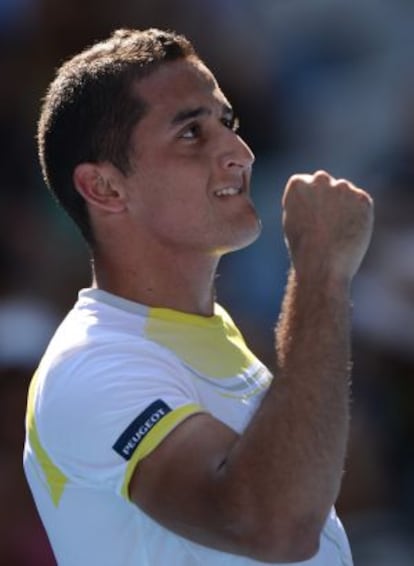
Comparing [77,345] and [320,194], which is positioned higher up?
[320,194]

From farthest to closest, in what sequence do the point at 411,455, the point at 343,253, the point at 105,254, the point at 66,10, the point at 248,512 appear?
the point at 66,10 → the point at 411,455 → the point at 105,254 → the point at 343,253 → the point at 248,512

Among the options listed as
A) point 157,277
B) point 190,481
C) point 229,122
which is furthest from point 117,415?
point 229,122

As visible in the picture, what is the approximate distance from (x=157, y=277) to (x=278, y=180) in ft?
13.0

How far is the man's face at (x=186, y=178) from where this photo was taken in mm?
3219

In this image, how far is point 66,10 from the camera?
741 cm

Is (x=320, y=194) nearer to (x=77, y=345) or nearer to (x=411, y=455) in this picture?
(x=77, y=345)

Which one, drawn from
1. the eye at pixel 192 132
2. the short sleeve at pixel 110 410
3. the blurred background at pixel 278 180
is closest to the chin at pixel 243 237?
the eye at pixel 192 132

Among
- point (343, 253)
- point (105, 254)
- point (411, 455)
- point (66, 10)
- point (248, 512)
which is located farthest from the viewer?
point (66, 10)

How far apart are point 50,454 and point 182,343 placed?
369mm

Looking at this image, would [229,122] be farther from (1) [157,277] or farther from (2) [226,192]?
(1) [157,277]

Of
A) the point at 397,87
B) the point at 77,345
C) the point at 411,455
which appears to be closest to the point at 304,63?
the point at 397,87

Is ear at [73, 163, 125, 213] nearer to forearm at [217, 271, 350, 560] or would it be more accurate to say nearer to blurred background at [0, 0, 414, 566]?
forearm at [217, 271, 350, 560]

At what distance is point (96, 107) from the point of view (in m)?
3.26

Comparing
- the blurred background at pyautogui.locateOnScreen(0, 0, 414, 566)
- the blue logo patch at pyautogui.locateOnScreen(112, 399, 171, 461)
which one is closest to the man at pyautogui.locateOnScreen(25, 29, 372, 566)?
the blue logo patch at pyautogui.locateOnScreen(112, 399, 171, 461)
